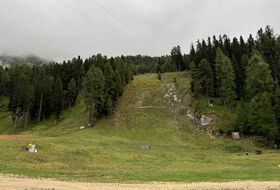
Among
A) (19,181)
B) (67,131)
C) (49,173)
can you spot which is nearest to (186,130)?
(67,131)

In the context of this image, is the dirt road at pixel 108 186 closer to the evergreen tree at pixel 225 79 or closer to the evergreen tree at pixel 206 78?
the evergreen tree at pixel 225 79

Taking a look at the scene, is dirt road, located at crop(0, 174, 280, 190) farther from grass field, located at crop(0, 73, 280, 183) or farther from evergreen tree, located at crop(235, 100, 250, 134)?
evergreen tree, located at crop(235, 100, 250, 134)

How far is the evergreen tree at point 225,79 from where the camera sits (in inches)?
2035

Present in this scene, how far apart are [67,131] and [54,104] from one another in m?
18.6

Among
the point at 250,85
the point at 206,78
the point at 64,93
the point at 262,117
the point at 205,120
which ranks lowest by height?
the point at 205,120

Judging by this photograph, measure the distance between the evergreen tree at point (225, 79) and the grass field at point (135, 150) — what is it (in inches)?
480

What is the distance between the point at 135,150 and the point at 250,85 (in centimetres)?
3084

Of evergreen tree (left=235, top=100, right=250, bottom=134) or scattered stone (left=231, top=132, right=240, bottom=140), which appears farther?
evergreen tree (left=235, top=100, right=250, bottom=134)

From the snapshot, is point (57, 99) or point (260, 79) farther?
point (57, 99)

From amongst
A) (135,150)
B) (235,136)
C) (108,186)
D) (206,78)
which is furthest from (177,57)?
(108,186)

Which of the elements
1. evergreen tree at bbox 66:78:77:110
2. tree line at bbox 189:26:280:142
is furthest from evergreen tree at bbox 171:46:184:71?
evergreen tree at bbox 66:78:77:110

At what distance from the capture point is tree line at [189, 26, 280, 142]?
39.5m

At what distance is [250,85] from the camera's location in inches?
1729

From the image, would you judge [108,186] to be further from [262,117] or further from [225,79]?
[225,79]
